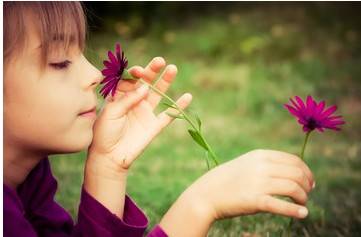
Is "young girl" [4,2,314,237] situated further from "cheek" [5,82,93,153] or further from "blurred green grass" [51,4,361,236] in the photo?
"blurred green grass" [51,4,361,236]

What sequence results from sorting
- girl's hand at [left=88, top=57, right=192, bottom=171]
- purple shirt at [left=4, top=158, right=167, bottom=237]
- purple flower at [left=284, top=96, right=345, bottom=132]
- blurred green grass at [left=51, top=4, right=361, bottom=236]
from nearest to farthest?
1. purple flower at [left=284, top=96, right=345, bottom=132]
2. purple shirt at [left=4, top=158, right=167, bottom=237]
3. girl's hand at [left=88, top=57, right=192, bottom=171]
4. blurred green grass at [left=51, top=4, right=361, bottom=236]

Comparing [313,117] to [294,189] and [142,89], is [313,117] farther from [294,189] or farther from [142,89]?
[142,89]

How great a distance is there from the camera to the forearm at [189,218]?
1.32m

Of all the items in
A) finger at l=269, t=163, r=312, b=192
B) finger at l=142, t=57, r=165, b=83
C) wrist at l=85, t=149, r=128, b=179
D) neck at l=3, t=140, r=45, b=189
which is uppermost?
finger at l=142, t=57, r=165, b=83

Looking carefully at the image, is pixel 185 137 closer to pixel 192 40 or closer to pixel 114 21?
pixel 192 40

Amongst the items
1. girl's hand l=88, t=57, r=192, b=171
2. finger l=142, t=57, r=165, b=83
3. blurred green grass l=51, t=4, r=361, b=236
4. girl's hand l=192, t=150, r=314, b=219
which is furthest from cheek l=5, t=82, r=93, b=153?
blurred green grass l=51, t=4, r=361, b=236

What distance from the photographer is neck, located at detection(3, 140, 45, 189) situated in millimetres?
1432

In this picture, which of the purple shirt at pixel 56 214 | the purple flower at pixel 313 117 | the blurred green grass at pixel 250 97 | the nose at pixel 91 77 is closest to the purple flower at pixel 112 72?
the nose at pixel 91 77

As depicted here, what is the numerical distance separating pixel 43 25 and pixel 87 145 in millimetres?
277

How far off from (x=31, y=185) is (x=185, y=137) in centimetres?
189

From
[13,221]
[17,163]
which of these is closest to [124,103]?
[17,163]

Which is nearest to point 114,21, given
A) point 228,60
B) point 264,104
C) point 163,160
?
point 228,60

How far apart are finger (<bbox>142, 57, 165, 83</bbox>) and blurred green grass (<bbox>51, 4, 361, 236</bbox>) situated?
0.50 meters

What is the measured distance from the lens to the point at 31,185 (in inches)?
63.6
